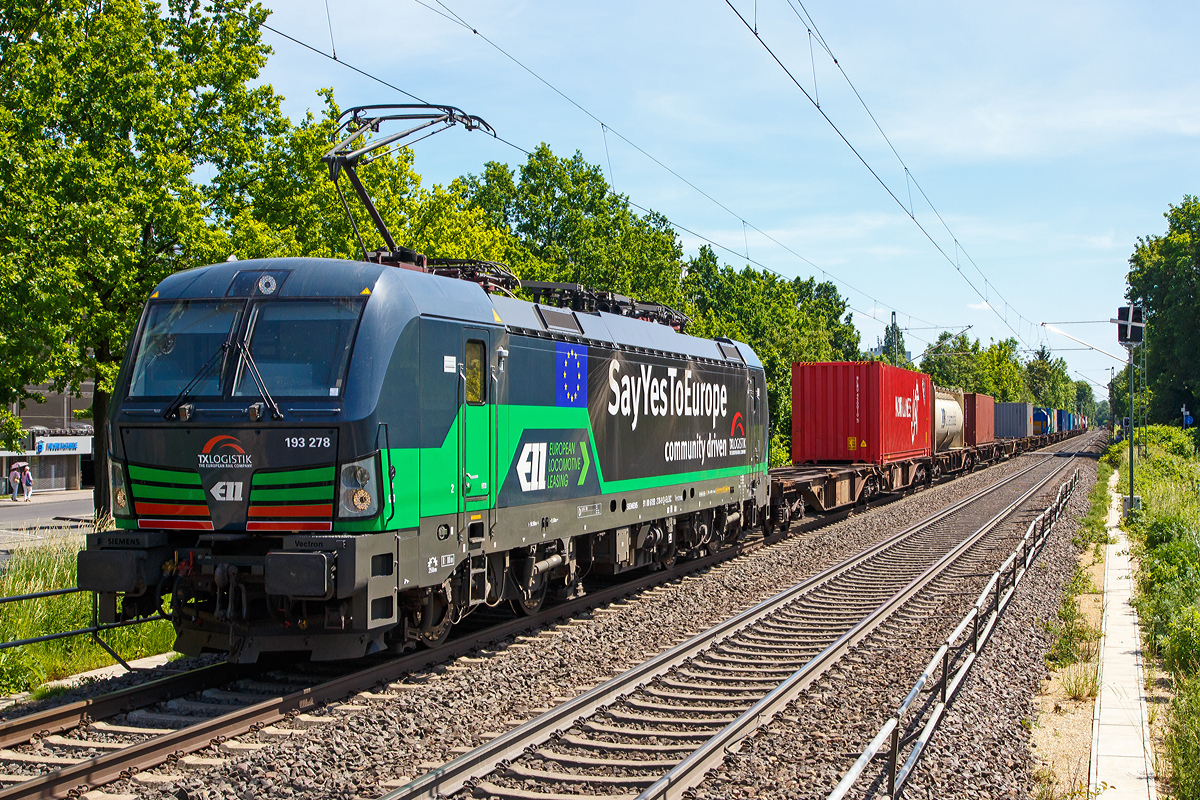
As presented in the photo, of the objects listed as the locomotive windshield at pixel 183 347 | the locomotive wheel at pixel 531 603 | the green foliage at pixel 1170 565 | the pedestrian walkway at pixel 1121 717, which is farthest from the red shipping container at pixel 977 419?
the locomotive windshield at pixel 183 347

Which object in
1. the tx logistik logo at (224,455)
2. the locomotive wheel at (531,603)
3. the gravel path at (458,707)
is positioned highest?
the tx logistik logo at (224,455)

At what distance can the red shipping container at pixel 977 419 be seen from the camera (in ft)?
142

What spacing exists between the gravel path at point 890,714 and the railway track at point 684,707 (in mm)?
191

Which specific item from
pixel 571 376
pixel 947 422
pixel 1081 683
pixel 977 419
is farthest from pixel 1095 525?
pixel 977 419

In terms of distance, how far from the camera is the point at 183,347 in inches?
323

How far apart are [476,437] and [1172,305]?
208 feet

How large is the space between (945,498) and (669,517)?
17973mm

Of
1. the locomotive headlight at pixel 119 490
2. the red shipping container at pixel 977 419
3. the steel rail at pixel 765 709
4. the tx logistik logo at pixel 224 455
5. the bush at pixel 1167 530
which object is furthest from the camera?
the red shipping container at pixel 977 419

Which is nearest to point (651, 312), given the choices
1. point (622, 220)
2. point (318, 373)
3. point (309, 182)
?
point (318, 373)

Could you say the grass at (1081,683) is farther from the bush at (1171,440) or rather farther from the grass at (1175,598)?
the bush at (1171,440)

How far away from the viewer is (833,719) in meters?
7.71

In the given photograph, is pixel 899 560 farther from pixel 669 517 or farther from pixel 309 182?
pixel 309 182

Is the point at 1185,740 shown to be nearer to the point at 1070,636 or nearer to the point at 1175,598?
the point at 1070,636

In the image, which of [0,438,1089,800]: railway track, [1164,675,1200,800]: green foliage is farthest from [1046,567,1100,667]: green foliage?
[0,438,1089,800]: railway track
